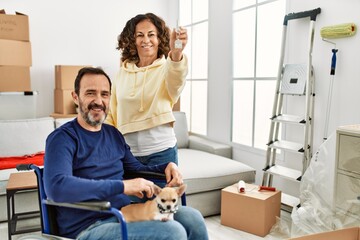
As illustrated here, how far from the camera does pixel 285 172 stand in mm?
2752

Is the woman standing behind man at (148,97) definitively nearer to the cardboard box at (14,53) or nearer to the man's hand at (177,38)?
the man's hand at (177,38)

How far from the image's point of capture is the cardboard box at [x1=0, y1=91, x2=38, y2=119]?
3.44 meters

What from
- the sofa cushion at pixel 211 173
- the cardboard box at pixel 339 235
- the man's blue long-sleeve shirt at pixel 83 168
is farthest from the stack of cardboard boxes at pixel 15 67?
the cardboard box at pixel 339 235

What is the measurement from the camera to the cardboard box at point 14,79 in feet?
11.2

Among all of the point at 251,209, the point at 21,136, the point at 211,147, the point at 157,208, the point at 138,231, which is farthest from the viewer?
the point at 211,147

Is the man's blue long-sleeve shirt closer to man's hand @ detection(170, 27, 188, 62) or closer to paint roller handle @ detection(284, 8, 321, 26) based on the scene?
man's hand @ detection(170, 27, 188, 62)

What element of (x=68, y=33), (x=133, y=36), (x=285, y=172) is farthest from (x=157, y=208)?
(x=68, y=33)

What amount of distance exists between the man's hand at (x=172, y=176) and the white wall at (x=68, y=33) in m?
2.98

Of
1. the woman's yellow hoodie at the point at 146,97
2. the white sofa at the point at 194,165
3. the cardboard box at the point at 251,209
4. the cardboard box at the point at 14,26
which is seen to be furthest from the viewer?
the cardboard box at the point at 14,26

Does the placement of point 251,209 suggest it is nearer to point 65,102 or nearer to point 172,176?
point 172,176

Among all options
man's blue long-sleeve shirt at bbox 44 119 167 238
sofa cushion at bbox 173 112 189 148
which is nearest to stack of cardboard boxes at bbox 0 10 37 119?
sofa cushion at bbox 173 112 189 148

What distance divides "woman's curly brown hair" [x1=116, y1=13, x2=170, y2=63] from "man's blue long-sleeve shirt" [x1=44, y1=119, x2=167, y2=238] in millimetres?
467

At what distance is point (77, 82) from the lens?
1495 millimetres

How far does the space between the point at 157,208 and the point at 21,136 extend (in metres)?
2.25
